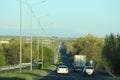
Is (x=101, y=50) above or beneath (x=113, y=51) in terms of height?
above

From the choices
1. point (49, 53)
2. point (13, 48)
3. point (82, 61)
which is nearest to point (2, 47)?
point (13, 48)

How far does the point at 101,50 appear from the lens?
371 ft

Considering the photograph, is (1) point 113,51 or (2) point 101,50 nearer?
(1) point 113,51

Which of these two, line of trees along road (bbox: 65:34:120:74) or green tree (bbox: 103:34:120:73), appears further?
line of trees along road (bbox: 65:34:120:74)

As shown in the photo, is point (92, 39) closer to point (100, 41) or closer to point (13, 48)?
point (100, 41)

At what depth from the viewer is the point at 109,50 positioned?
8100 centimetres

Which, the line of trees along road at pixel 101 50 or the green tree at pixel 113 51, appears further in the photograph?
the line of trees along road at pixel 101 50

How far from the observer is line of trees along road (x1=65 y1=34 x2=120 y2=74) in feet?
241

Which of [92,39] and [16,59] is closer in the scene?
[16,59]

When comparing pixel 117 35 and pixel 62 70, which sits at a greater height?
pixel 117 35

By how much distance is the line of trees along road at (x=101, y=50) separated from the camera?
7356 centimetres

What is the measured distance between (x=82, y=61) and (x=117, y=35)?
878 cm

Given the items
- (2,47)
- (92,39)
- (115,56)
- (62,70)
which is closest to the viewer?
(62,70)

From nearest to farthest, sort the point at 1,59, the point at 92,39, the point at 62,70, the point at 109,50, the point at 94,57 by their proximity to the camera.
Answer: the point at 62,70
the point at 109,50
the point at 1,59
the point at 94,57
the point at 92,39
